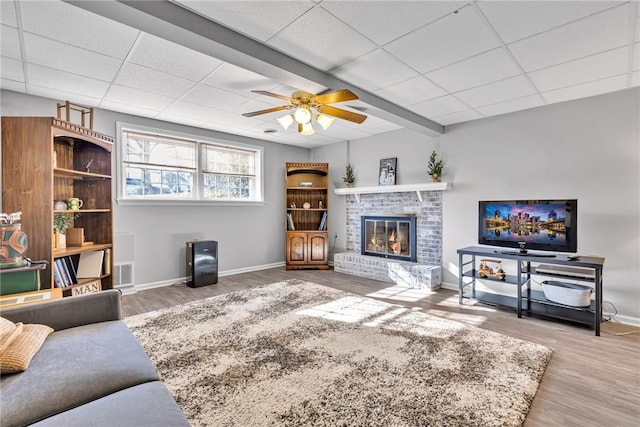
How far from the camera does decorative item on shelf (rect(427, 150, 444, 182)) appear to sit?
15.6 feet

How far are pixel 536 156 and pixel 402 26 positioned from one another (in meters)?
2.82

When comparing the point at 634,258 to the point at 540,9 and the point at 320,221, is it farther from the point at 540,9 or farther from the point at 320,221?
the point at 320,221

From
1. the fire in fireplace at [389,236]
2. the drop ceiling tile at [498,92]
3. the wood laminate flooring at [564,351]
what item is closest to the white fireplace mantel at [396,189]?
the fire in fireplace at [389,236]

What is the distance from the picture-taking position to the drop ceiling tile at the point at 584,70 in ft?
8.71

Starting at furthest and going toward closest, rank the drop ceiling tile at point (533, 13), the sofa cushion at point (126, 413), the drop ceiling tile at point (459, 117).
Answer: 1. the drop ceiling tile at point (459, 117)
2. the drop ceiling tile at point (533, 13)
3. the sofa cushion at point (126, 413)

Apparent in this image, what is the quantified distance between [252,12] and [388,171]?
12.7 feet

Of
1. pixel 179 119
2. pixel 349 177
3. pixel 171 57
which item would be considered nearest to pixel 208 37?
pixel 171 57

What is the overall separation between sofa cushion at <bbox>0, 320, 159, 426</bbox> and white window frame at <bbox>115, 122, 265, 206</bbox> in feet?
10.1

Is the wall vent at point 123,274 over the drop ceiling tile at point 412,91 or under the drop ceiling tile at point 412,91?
under

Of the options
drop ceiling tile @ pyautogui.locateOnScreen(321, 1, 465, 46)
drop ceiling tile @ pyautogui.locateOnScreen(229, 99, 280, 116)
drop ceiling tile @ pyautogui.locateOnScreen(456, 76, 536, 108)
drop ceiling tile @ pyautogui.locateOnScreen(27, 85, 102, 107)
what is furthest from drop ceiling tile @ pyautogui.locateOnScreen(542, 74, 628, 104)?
drop ceiling tile @ pyautogui.locateOnScreen(27, 85, 102, 107)

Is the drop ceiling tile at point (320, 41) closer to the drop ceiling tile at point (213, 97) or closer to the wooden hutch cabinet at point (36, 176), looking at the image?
the drop ceiling tile at point (213, 97)

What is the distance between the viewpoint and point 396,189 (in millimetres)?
5219

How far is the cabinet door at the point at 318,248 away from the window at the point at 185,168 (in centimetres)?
135

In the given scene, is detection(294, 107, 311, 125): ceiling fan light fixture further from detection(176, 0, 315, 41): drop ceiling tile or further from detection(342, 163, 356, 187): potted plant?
detection(342, 163, 356, 187): potted plant
